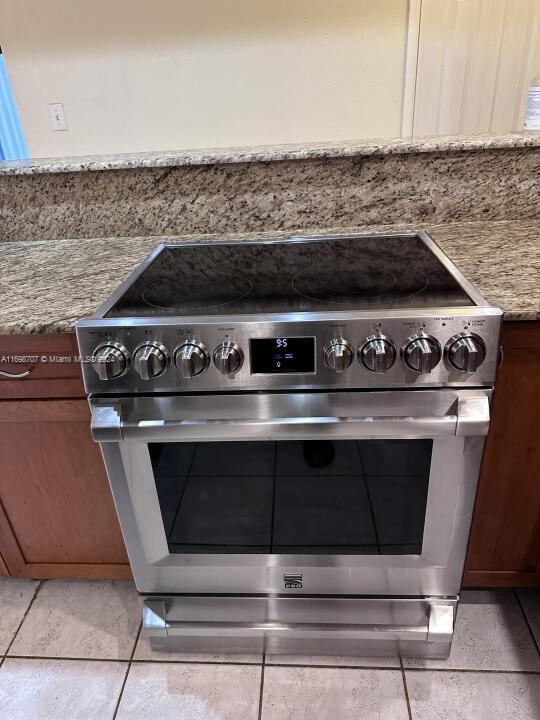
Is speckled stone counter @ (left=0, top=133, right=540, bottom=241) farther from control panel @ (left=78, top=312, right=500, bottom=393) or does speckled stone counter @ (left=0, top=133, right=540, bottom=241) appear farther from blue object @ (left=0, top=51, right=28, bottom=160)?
blue object @ (left=0, top=51, right=28, bottom=160)

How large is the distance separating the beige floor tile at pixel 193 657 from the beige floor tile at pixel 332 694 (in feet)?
0.19

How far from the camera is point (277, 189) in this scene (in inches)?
55.5

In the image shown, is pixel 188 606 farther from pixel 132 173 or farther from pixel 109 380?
pixel 132 173

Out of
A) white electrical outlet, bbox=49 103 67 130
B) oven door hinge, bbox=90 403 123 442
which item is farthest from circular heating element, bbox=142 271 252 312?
white electrical outlet, bbox=49 103 67 130

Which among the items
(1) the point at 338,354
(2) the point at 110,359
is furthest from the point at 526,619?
(2) the point at 110,359

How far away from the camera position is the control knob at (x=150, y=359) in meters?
0.84

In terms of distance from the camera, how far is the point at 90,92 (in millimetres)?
2660

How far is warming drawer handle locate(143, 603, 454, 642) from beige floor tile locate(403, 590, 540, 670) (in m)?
0.11

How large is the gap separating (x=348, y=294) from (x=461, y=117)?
7.23ft

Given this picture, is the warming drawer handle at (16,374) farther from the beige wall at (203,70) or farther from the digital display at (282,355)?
the beige wall at (203,70)

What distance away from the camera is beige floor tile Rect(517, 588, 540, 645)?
4.12ft

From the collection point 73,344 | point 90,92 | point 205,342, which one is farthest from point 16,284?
point 90,92

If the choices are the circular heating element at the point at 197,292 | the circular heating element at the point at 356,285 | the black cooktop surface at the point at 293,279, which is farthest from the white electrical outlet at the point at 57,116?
the circular heating element at the point at 356,285

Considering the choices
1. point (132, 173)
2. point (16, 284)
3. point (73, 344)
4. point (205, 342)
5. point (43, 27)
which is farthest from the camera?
point (43, 27)
